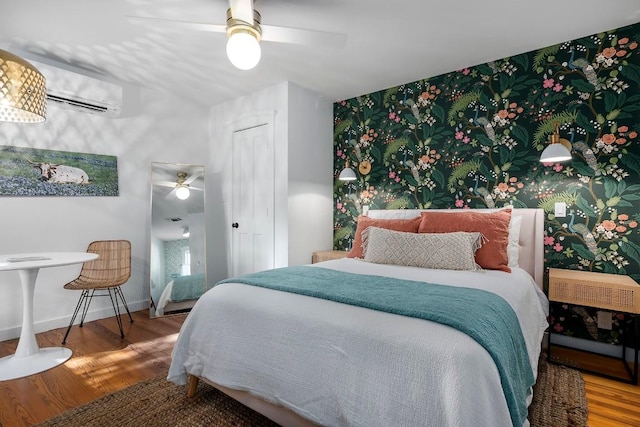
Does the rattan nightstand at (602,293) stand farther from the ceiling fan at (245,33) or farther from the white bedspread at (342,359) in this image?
the ceiling fan at (245,33)

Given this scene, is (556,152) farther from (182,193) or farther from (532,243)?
(182,193)

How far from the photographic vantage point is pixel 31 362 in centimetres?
239

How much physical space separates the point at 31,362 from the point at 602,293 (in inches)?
158

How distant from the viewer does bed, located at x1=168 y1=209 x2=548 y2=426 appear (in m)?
1.13

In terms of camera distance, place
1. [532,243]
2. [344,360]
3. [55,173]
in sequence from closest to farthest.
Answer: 1. [344,360]
2. [532,243]
3. [55,173]

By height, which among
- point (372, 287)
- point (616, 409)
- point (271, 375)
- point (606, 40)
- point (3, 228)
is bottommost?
point (616, 409)

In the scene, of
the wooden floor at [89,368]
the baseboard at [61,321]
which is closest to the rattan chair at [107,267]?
the baseboard at [61,321]

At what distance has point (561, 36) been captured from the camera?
106 inches

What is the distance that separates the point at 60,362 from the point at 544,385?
333 cm

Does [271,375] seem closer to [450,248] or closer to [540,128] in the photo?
[450,248]

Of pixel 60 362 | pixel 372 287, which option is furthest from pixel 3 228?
pixel 372 287

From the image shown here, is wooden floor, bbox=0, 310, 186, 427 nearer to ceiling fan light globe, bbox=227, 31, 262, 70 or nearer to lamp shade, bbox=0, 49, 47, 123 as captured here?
lamp shade, bbox=0, 49, 47, 123

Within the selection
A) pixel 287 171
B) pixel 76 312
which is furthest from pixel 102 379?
pixel 287 171

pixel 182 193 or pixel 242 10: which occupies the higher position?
pixel 242 10
